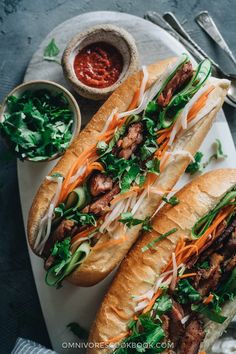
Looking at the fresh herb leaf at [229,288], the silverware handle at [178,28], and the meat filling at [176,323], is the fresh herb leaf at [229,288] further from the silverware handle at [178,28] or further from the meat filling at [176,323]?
the silverware handle at [178,28]

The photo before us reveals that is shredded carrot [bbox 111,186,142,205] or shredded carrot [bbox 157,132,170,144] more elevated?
shredded carrot [bbox 157,132,170,144]

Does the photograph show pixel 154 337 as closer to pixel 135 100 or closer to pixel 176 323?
pixel 176 323

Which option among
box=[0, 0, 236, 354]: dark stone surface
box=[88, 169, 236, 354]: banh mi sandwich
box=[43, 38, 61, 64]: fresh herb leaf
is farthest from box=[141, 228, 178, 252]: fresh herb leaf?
box=[43, 38, 61, 64]: fresh herb leaf

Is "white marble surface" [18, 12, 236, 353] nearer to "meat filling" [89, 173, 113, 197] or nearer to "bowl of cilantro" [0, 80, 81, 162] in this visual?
"bowl of cilantro" [0, 80, 81, 162]

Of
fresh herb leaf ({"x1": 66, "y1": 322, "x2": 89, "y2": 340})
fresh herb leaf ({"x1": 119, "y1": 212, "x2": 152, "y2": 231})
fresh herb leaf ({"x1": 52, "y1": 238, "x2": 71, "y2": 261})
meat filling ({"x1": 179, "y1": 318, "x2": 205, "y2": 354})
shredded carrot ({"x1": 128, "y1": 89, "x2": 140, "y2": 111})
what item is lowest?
fresh herb leaf ({"x1": 66, "y1": 322, "x2": 89, "y2": 340})

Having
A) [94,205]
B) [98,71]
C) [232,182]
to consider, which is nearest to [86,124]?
[98,71]

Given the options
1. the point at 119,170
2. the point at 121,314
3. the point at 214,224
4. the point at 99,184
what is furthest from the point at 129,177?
the point at 121,314
